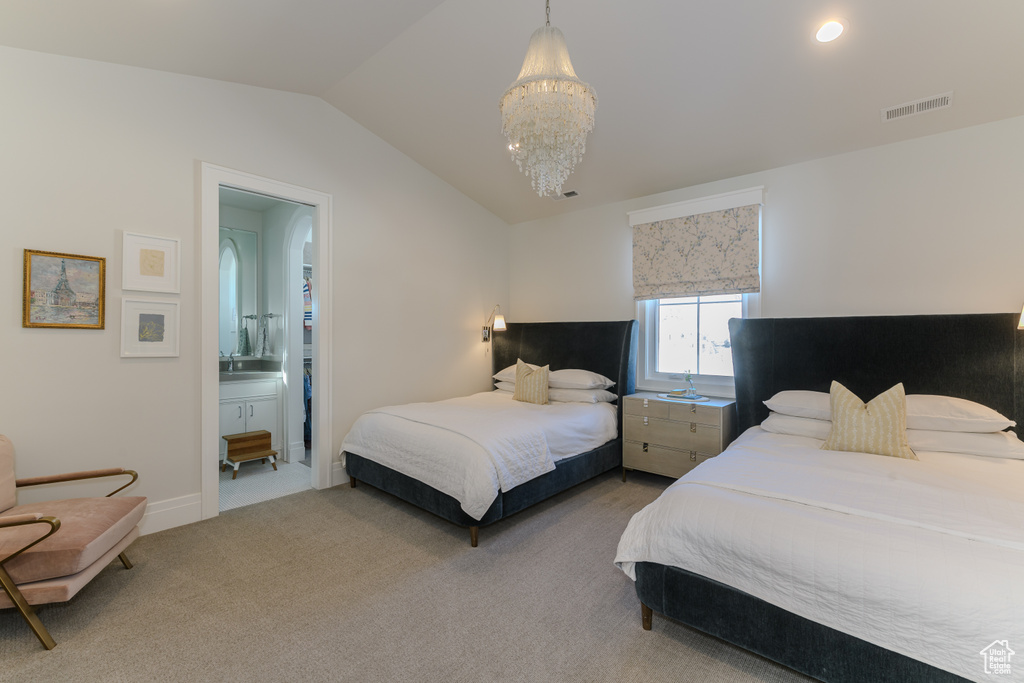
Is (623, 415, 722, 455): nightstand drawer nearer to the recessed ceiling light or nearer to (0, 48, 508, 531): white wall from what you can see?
(0, 48, 508, 531): white wall

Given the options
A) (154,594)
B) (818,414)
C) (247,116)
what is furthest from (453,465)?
(247,116)

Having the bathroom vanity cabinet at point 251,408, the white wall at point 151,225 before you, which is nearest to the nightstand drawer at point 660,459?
the white wall at point 151,225

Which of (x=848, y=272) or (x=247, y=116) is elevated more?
(x=247, y=116)

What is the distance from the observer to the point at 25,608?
5.94 feet

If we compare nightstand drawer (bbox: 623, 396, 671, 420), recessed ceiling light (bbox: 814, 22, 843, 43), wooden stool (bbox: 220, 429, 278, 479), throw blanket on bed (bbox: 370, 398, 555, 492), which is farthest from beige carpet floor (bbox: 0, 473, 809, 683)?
recessed ceiling light (bbox: 814, 22, 843, 43)

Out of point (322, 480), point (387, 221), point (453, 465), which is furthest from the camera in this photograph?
point (387, 221)

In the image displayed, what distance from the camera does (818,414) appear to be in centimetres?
290

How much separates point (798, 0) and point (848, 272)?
1.87 meters

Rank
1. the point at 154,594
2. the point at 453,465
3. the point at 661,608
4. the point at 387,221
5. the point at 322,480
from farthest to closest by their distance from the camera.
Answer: the point at 387,221
the point at 322,480
the point at 453,465
the point at 154,594
the point at 661,608

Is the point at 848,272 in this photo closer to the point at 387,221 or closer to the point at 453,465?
the point at 453,465

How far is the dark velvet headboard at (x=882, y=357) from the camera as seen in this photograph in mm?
2684

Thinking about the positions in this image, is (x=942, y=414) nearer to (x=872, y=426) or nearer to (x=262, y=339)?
(x=872, y=426)

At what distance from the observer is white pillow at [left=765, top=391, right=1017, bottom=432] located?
246cm

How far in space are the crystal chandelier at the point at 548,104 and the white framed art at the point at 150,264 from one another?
2399 millimetres
